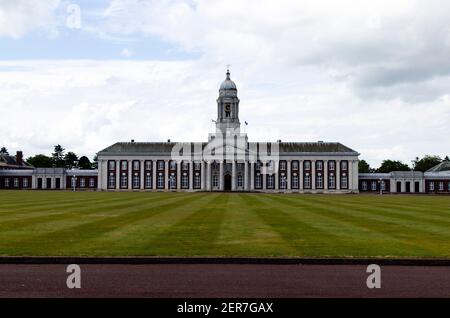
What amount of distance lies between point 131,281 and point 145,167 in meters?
117

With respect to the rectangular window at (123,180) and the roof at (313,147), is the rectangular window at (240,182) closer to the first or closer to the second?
the roof at (313,147)

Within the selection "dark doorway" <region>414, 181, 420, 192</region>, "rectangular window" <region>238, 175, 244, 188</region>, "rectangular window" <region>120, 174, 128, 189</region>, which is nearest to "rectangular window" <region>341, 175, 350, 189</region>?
"dark doorway" <region>414, 181, 420, 192</region>

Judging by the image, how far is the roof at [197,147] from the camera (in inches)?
5000

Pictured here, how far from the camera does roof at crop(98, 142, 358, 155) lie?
417 ft

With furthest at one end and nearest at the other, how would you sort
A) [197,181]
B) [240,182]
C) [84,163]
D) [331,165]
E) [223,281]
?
1. [84,163]
2. [197,181]
3. [240,182]
4. [331,165]
5. [223,281]

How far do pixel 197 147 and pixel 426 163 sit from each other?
263 feet

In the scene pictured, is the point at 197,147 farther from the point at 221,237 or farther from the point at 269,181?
the point at 221,237

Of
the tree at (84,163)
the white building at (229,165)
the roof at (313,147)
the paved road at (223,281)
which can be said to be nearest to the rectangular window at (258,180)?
the white building at (229,165)

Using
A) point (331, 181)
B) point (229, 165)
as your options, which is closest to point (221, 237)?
point (229, 165)

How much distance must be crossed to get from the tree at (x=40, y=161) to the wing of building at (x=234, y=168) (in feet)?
170

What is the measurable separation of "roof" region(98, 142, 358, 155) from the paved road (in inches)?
4461

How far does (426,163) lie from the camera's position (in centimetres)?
17450

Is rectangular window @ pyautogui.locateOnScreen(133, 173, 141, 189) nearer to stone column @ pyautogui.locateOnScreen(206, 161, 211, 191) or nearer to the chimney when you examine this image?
stone column @ pyautogui.locateOnScreen(206, 161, 211, 191)
